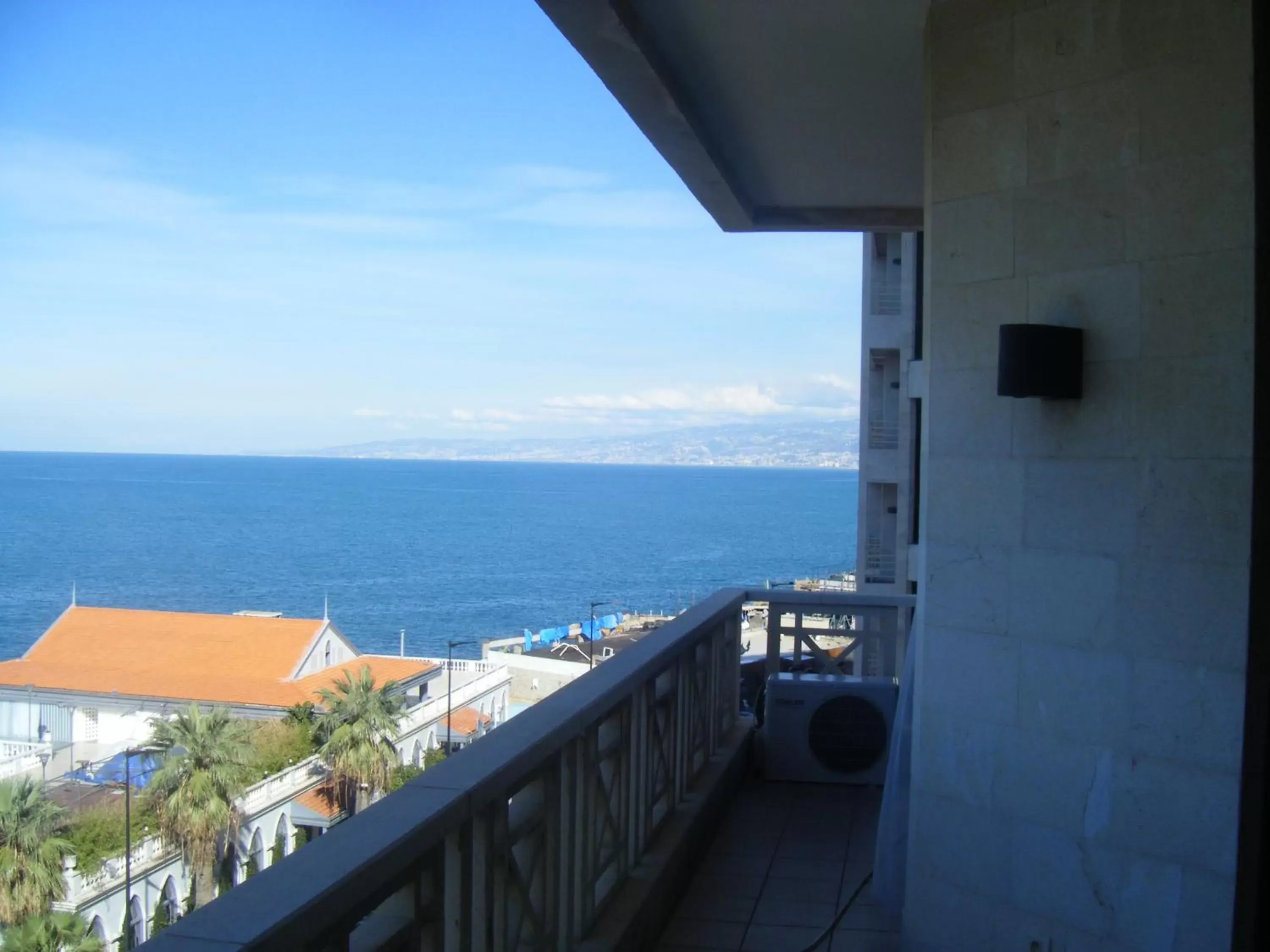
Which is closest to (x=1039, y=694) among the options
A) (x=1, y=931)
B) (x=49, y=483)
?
(x=1, y=931)

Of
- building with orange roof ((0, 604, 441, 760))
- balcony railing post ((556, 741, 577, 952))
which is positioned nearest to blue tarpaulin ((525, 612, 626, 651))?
building with orange roof ((0, 604, 441, 760))

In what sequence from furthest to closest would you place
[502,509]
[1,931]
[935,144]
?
[502,509] → [1,931] → [935,144]

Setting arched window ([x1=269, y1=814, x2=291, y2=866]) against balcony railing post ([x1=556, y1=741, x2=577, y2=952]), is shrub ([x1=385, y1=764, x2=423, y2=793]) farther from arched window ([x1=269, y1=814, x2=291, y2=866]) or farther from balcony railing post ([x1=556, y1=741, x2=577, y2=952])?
balcony railing post ([x1=556, y1=741, x2=577, y2=952])

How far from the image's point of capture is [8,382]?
297 ft

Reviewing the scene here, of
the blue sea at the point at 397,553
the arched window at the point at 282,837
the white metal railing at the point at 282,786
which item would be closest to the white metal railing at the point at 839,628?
the arched window at the point at 282,837

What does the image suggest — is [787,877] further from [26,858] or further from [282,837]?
[282,837]

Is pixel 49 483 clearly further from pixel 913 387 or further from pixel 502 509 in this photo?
pixel 913 387

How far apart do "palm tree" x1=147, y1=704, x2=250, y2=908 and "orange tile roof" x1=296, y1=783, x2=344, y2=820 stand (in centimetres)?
286

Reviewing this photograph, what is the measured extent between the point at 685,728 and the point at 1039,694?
156 centimetres

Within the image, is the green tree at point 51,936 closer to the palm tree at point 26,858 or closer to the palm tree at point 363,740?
the palm tree at point 26,858

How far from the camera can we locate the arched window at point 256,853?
82.9 ft

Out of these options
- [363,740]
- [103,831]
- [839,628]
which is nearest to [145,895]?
[103,831]

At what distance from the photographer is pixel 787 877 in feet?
→ 11.5

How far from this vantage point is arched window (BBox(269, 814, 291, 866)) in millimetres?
25547
